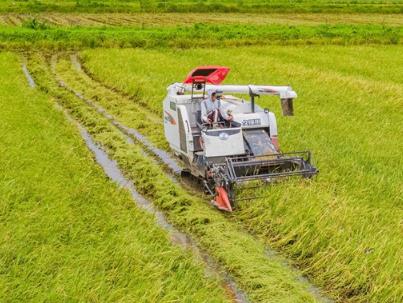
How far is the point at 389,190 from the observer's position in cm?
755

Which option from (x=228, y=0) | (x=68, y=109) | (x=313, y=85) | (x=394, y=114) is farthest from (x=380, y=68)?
(x=228, y=0)

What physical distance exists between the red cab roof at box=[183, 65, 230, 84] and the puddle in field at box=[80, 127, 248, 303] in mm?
1851

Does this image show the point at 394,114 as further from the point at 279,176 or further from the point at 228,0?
the point at 228,0

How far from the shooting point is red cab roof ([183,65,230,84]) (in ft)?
29.0

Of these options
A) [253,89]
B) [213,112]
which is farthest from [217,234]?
[253,89]

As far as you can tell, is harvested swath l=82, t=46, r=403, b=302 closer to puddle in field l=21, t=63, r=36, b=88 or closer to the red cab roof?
the red cab roof

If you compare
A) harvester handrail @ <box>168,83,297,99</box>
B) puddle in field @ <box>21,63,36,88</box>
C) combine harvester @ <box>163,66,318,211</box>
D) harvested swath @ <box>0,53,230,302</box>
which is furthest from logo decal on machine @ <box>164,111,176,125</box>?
puddle in field @ <box>21,63,36,88</box>

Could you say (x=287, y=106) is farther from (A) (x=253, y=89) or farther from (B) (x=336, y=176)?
(B) (x=336, y=176)

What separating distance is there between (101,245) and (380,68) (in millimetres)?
16207

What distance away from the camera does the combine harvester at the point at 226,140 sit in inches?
305

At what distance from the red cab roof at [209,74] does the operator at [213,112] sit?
0.19 meters

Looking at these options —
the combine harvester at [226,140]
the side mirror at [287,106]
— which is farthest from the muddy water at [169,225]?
the side mirror at [287,106]

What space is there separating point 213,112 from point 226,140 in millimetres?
764

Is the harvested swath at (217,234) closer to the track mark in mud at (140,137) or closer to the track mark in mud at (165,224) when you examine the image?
the track mark in mud at (165,224)
